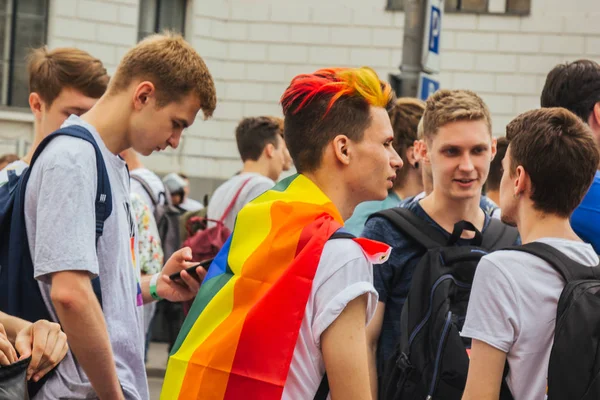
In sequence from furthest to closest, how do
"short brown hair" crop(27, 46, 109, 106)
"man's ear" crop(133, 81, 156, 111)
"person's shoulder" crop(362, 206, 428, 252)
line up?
"person's shoulder" crop(362, 206, 428, 252), "short brown hair" crop(27, 46, 109, 106), "man's ear" crop(133, 81, 156, 111)

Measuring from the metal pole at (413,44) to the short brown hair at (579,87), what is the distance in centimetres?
427

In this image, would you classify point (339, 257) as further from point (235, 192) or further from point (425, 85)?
point (425, 85)

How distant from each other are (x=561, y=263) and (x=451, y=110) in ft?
4.60

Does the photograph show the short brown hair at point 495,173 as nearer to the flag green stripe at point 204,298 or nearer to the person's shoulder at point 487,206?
the person's shoulder at point 487,206

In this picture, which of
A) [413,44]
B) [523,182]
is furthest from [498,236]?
[413,44]

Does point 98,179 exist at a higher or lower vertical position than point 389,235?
higher

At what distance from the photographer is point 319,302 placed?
3.20m

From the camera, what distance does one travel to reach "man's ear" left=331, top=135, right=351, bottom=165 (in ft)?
11.4

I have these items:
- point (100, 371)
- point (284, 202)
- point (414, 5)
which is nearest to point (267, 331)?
point (284, 202)

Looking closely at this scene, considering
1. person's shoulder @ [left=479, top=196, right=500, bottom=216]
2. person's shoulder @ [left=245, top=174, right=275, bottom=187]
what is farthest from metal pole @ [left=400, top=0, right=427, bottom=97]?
person's shoulder @ [left=479, top=196, right=500, bottom=216]

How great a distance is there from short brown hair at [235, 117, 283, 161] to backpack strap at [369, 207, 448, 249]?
3961 mm

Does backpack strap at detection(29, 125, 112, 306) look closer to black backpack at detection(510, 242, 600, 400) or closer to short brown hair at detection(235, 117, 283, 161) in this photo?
black backpack at detection(510, 242, 600, 400)

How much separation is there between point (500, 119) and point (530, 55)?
106 cm

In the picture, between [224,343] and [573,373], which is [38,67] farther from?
[573,373]
